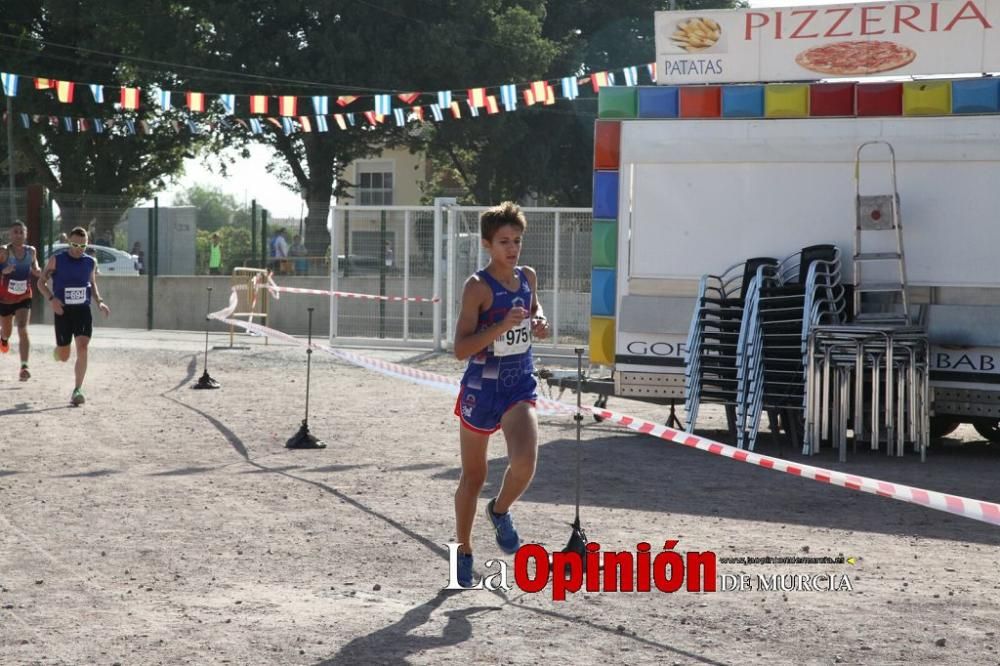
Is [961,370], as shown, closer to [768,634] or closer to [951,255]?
[951,255]

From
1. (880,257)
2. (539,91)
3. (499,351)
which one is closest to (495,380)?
(499,351)

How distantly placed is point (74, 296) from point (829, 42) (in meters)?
7.83

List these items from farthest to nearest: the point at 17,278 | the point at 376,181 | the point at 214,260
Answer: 1. the point at 376,181
2. the point at 214,260
3. the point at 17,278

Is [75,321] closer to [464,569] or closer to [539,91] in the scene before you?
[464,569]

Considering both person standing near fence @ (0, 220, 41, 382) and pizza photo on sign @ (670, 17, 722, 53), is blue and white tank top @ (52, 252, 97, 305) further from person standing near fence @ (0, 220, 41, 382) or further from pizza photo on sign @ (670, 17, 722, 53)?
pizza photo on sign @ (670, 17, 722, 53)

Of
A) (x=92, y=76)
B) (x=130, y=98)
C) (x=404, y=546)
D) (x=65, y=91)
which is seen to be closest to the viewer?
(x=404, y=546)

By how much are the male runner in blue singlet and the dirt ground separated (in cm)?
49

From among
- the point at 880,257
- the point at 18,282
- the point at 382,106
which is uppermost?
the point at 382,106

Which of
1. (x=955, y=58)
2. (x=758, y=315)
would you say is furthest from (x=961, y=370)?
(x=955, y=58)

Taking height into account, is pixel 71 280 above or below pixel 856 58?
below

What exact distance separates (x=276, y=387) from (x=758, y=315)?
6883 millimetres

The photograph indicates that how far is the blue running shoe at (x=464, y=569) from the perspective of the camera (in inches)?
262

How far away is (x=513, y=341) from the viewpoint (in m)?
6.67

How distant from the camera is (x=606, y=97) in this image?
12.9m
